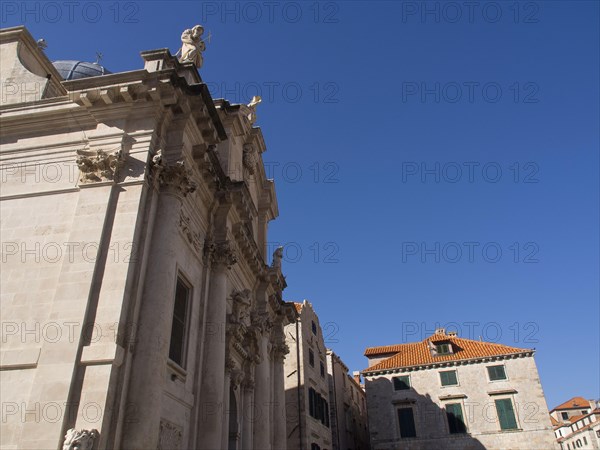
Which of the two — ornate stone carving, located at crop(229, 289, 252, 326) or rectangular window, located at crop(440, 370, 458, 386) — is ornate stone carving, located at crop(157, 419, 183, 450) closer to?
ornate stone carving, located at crop(229, 289, 252, 326)

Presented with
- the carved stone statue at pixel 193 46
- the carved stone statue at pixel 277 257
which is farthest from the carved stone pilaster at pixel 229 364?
the carved stone statue at pixel 193 46

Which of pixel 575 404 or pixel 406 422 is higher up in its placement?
pixel 575 404

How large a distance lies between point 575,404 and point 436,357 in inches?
2023

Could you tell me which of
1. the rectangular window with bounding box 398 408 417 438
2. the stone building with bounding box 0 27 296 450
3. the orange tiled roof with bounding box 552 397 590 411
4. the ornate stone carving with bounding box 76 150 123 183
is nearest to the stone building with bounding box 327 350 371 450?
the rectangular window with bounding box 398 408 417 438

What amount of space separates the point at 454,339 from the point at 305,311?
52.4 feet

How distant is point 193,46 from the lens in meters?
17.8

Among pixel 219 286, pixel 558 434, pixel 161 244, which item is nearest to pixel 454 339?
pixel 219 286

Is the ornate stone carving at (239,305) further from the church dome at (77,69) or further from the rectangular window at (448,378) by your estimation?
the rectangular window at (448,378)

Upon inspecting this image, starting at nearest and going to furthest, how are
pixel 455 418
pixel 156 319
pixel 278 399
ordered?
pixel 156 319, pixel 278 399, pixel 455 418

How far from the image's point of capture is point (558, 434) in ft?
250

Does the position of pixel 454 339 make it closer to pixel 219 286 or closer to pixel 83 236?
pixel 219 286

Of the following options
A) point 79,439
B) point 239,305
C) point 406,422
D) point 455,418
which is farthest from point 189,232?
point 455,418

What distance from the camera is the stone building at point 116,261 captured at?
10.3 m

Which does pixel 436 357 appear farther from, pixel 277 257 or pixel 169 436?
pixel 169 436
